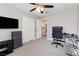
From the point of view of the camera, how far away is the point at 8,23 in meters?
4.21

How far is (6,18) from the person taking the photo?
4.07 m

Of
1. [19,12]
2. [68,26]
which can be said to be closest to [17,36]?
[19,12]

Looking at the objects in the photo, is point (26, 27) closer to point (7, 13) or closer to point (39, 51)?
point (7, 13)

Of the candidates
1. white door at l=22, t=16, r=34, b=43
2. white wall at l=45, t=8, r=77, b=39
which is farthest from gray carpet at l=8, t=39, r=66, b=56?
white wall at l=45, t=8, r=77, b=39

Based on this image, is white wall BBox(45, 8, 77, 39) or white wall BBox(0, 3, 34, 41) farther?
white wall BBox(45, 8, 77, 39)

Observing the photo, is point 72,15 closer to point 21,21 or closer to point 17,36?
point 21,21

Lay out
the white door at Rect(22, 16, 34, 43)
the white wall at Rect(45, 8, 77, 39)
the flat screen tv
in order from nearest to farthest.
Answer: the flat screen tv < the white wall at Rect(45, 8, 77, 39) < the white door at Rect(22, 16, 34, 43)

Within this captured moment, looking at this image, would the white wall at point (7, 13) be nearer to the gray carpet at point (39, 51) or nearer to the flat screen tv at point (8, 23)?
the flat screen tv at point (8, 23)

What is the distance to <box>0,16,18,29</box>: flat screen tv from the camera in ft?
12.6

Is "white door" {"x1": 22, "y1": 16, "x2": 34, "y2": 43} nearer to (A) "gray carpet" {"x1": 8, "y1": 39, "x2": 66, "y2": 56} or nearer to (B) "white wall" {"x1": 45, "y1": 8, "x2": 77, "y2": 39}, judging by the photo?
(A) "gray carpet" {"x1": 8, "y1": 39, "x2": 66, "y2": 56}

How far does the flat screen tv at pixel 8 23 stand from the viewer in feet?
12.6

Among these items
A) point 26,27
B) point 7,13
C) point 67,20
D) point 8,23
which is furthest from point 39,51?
point 67,20

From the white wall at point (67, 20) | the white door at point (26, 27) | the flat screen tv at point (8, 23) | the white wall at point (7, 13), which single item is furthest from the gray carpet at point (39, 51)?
the white wall at point (67, 20)

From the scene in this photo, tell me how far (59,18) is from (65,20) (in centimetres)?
60
